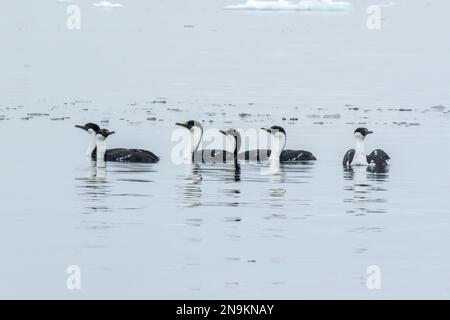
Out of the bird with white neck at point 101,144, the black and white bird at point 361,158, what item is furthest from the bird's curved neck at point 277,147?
the bird with white neck at point 101,144

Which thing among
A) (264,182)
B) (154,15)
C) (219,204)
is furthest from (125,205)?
(154,15)

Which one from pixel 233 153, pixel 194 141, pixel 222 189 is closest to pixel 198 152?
pixel 194 141

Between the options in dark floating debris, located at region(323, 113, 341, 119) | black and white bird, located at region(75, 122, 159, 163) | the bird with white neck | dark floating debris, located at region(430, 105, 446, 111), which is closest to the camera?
black and white bird, located at region(75, 122, 159, 163)

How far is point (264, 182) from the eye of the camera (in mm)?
20672

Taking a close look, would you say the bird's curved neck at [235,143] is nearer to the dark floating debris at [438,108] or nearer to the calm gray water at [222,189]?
the calm gray water at [222,189]

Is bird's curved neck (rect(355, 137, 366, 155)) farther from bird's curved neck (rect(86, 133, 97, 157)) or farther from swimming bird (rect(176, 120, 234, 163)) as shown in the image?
bird's curved neck (rect(86, 133, 97, 157))

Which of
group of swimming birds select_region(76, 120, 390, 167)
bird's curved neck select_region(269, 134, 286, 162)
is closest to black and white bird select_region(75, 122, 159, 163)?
group of swimming birds select_region(76, 120, 390, 167)

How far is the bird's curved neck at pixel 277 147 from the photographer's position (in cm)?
2295

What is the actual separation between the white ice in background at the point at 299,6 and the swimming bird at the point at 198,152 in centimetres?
Answer: 7942

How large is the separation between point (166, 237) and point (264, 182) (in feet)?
17.3

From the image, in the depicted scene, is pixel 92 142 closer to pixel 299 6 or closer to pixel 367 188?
pixel 367 188

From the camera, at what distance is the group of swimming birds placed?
2291 cm

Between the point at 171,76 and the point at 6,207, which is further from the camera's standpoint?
the point at 171,76

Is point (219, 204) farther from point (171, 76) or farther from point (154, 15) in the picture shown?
point (154, 15)
